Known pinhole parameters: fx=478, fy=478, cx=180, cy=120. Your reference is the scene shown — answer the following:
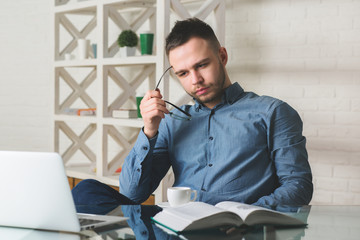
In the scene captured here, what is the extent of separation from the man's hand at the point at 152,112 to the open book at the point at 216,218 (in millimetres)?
803

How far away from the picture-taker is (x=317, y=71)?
3.15 meters

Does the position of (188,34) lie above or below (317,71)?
above

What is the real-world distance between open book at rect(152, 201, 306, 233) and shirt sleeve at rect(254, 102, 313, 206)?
22.3 inches

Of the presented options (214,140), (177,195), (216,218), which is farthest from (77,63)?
(216,218)

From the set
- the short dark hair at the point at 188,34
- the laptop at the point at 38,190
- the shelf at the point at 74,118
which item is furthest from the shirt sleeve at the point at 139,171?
the shelf at the point at 74,118

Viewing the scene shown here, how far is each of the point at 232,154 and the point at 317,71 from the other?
143cm

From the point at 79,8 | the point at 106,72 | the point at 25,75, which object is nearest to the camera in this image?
the point at 106,72

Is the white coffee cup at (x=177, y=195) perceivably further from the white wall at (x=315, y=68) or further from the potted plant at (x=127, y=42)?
the potted plant at (x=127, y=42)

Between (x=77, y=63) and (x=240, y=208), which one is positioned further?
(x=77, y=63)

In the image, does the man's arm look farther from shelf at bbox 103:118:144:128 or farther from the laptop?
shelf at bbox 103:118:144:128

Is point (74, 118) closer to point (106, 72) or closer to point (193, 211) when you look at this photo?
point (106, 72)

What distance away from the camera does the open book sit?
1.13 meters

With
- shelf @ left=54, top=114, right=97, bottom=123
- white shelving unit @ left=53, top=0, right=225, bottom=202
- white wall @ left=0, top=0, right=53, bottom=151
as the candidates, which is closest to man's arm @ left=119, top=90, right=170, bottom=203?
white shelving unit @ left=53, top=0, right=225, bottom=202

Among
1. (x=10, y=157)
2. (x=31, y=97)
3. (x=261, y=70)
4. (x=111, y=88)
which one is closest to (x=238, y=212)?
(x=10, y=157)
